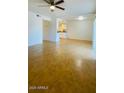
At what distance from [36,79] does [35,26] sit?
6.62 m

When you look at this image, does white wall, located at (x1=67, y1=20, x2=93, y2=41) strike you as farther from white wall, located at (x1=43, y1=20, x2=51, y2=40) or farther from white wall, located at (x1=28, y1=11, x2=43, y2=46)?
white wall, located at (x1=28, y1=11, x2=43, y2=46)

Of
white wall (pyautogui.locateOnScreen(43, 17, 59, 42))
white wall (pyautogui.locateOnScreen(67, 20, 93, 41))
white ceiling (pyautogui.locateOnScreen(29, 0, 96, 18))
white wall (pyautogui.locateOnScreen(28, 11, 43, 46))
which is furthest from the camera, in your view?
white wall (pyautogui.locateOnScreen(67, 20, 93, 41))

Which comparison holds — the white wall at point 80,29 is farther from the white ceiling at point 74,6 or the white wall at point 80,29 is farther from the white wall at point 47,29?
the white ceiling at point 74,6

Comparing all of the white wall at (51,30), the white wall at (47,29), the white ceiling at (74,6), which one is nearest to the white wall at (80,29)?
the white wall at (51,30)

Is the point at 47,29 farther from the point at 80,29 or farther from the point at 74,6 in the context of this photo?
the point at 74,6

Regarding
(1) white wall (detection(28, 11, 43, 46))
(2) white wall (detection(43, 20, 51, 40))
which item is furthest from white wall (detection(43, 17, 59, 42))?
(1) white wall (detection(28, 11, 43, 46))

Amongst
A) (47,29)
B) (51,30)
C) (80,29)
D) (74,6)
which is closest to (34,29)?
(51,30)

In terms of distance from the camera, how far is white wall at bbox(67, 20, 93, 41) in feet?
44.6
